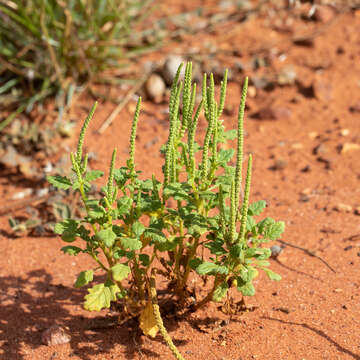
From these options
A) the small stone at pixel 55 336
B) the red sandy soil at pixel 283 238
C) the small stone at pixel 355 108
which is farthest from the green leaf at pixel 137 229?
the small stone at pixel 355 108

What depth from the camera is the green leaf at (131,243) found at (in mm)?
2000

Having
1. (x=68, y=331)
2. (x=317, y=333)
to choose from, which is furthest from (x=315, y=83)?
(x=68, y=331)

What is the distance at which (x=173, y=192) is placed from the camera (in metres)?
2.07

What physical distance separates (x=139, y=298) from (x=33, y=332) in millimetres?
569

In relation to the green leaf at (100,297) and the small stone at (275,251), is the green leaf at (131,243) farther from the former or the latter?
the small stone at (275,251)

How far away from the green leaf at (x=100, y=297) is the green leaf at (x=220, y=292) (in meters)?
0.39

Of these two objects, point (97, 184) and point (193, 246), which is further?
point (97, 184)

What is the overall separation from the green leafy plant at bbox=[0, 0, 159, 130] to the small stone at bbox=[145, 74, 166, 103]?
332mm

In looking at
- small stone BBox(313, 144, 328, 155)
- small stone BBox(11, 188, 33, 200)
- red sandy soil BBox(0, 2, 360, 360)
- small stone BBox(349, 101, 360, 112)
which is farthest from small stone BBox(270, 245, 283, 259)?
small stone BBox(349, 101, 360, 112)

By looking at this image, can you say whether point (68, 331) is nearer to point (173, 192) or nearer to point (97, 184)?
point (173, 192)

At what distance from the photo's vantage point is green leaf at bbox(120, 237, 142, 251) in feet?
6.56

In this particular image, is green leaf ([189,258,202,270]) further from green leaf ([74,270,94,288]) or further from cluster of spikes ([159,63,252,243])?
green leaf ([74,270,94,288])

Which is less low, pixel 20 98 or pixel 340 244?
pixel 20 98

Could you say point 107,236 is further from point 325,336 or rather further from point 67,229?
point 325,336
